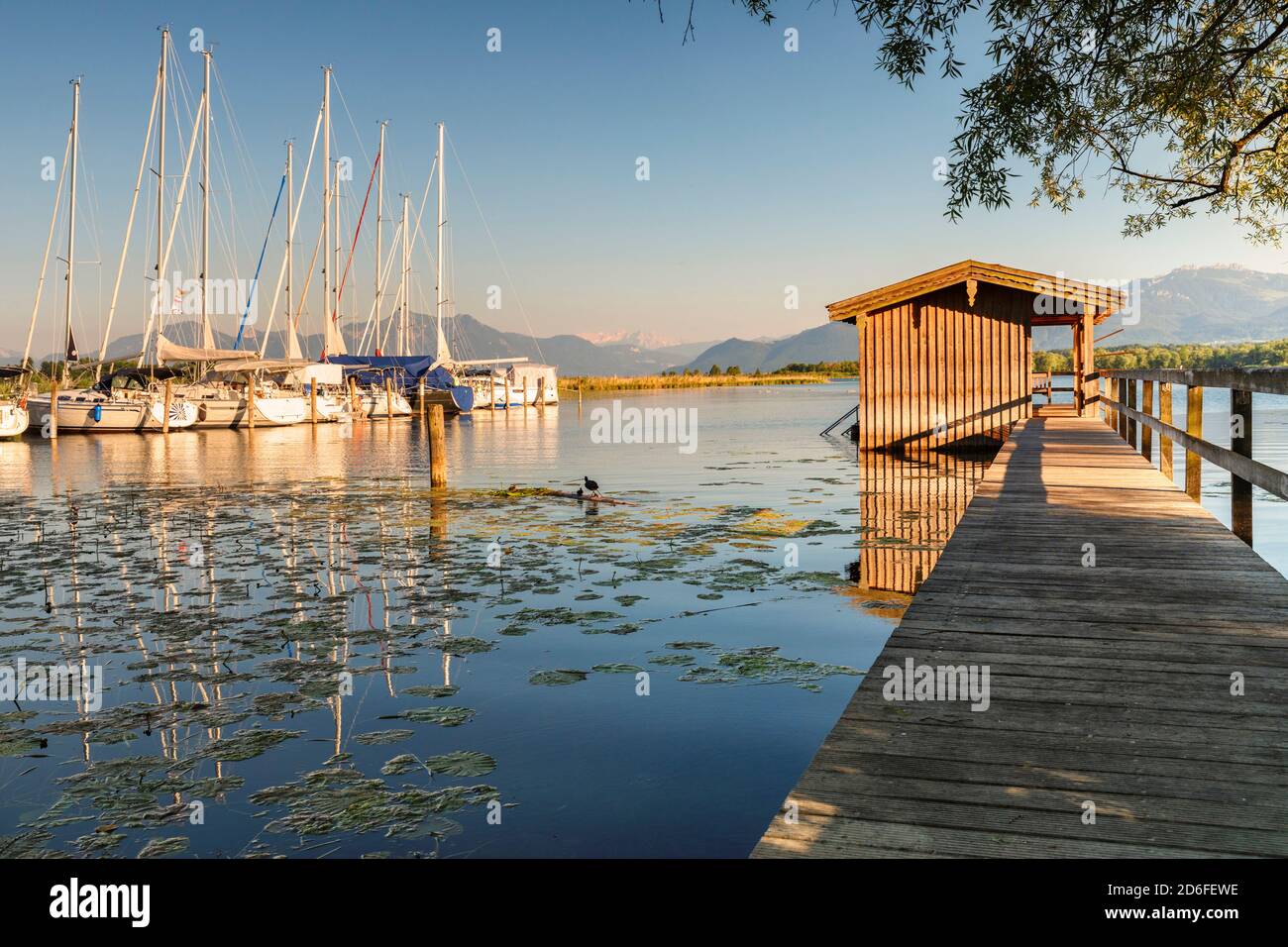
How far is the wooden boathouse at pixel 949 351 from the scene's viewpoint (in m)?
21.3

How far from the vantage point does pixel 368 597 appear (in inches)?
379

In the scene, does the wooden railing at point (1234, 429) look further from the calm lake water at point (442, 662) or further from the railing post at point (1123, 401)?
the railing post at point (1123, 401)

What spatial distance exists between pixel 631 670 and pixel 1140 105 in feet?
30.5

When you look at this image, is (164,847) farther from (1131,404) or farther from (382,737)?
(1131,404)

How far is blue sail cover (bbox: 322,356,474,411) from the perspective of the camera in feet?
188

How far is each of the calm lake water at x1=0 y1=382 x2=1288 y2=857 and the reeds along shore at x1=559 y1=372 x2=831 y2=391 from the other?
84.2 m

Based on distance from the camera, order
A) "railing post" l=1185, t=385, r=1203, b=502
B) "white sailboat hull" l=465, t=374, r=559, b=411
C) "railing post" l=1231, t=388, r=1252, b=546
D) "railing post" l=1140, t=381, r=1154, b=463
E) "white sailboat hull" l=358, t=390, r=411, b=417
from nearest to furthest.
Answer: "railing post" l=1231, t=388, r=1252, b=546 → "railing post" l=1185, t=385, r=1203, b=502 → "railing post" l=1140, t=381, r=1154, b=463 → "white sailboat hull" l=358, t=390, r=411, b=417 → "white sailboat hull" l=465, t=374, r=559, b=411

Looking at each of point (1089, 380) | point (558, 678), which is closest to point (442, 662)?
point (558, 678)

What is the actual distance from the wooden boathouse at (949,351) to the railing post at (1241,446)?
13527 mm

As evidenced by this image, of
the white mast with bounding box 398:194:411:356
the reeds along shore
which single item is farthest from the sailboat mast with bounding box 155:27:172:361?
the reeds along shore

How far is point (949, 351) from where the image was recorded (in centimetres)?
2178

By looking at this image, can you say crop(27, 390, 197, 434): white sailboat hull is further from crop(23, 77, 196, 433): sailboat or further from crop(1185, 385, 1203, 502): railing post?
crop(1185, 385, 1203, 502): railing post
